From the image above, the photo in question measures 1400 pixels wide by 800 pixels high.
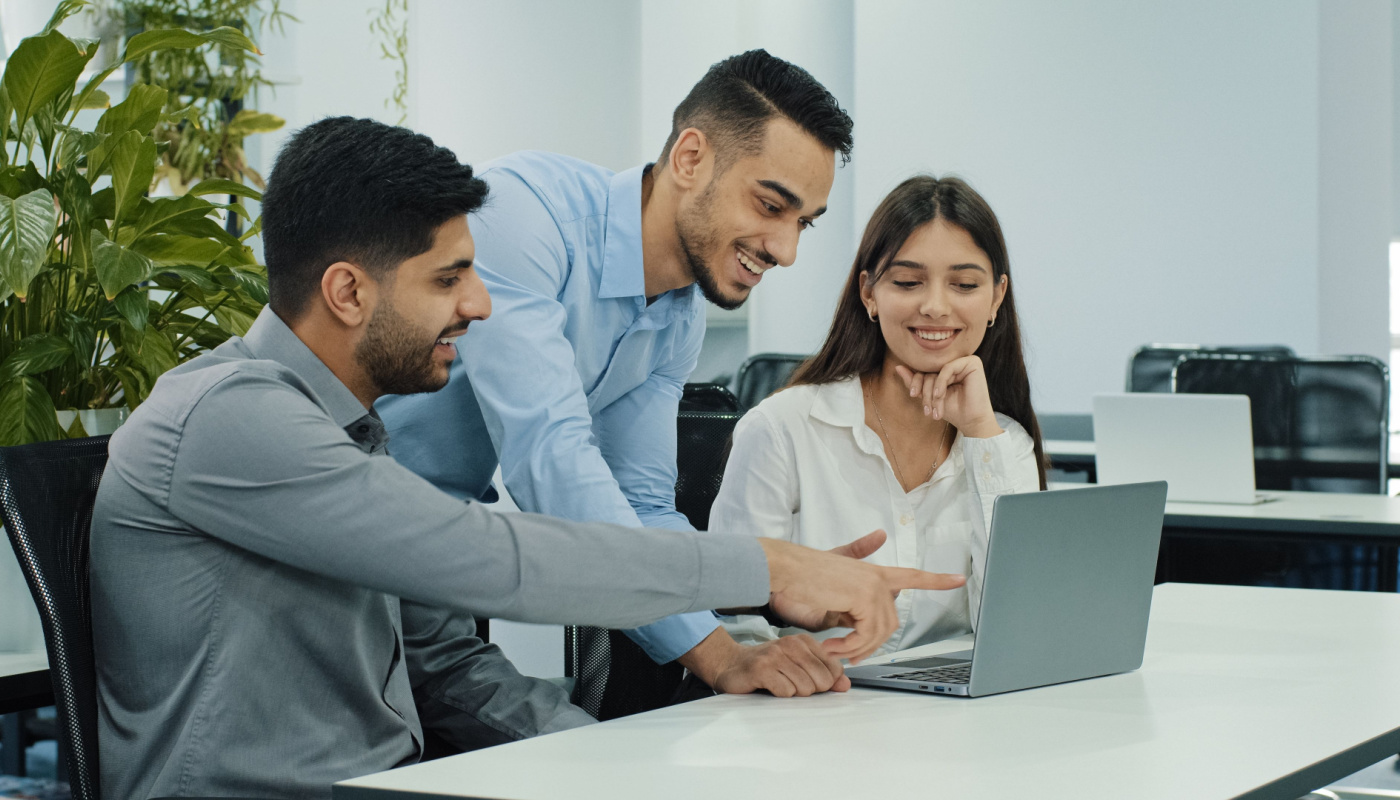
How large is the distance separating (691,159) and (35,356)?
89cm

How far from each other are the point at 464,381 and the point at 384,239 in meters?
0.46

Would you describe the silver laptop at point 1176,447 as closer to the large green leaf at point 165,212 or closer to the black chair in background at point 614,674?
the black chair in background at point 614,674

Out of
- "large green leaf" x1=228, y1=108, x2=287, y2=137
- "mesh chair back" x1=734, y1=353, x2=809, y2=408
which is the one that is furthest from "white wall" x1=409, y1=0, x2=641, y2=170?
"mesh chair back" x1=734, y1=353, x2=809, y2=408

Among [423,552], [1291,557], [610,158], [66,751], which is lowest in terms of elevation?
[1291,557]

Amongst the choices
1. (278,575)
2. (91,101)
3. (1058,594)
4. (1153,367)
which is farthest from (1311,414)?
(278,575)

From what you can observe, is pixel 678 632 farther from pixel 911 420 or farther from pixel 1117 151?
pixel 1117 151

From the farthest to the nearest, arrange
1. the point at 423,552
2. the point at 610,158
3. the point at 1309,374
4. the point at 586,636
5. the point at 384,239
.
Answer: the point at 610,158 → the point at 1309,374 → the point at 586,636 → the point at 384,239 → the point at 423,552

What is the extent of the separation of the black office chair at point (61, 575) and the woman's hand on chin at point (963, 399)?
3.81ft

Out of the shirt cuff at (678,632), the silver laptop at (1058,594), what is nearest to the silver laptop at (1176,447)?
the silver laptop at (1058,594)

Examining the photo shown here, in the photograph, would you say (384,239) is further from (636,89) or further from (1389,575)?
(636,89)

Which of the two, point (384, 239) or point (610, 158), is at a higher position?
point (610, 158)

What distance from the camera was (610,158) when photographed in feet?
15.4

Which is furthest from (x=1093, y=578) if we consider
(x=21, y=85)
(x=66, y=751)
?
(x=21, y=85)

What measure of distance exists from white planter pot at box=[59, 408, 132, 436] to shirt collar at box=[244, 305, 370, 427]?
679mm
